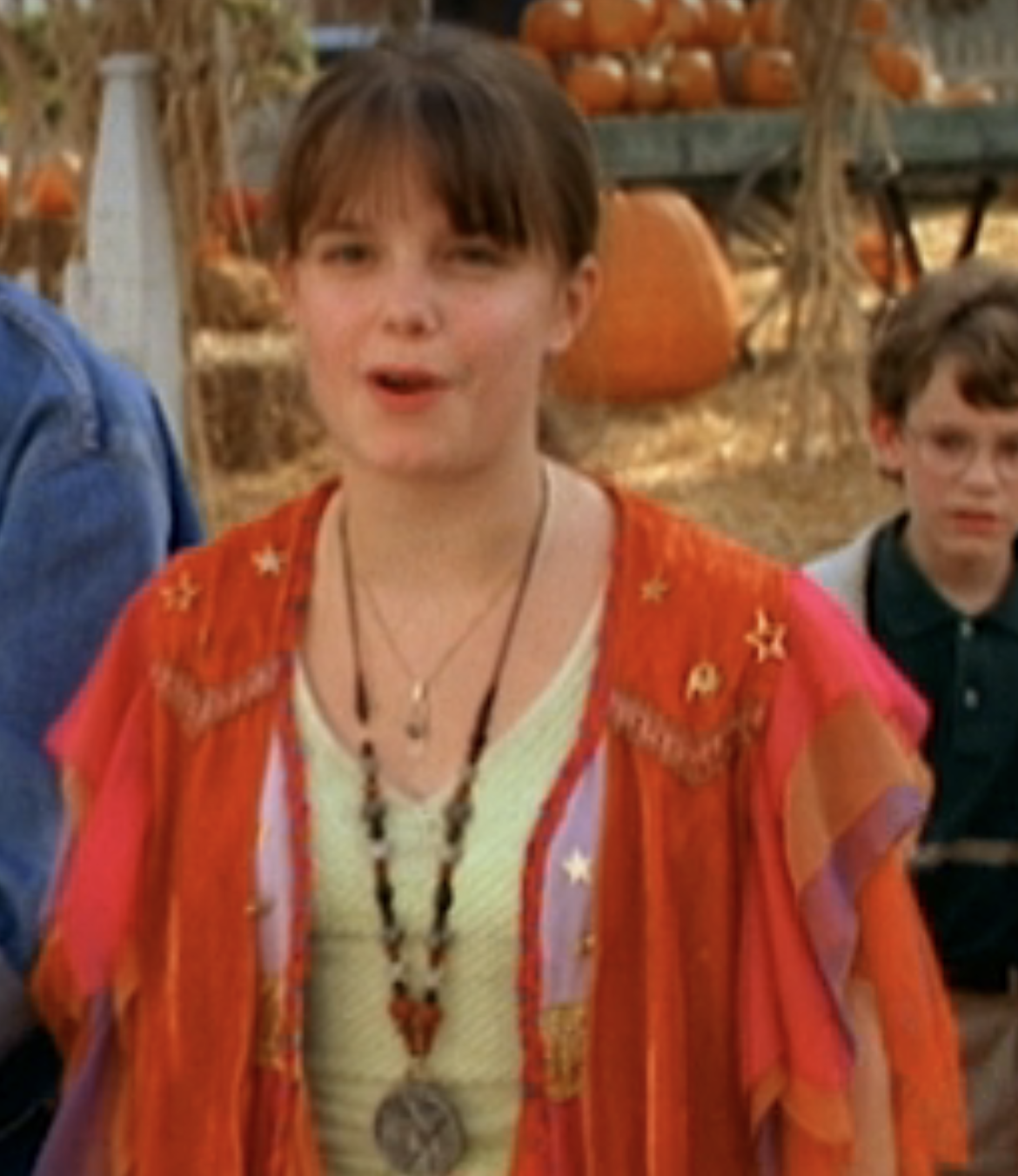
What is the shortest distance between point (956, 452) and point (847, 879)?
1371 mm

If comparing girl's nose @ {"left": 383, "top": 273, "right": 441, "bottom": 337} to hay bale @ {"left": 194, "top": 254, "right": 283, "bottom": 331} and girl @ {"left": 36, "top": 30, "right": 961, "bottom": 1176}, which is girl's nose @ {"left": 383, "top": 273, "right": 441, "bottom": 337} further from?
hay bale @ {"left": 194, "top": 254, "right": 283, "bottom": 331}

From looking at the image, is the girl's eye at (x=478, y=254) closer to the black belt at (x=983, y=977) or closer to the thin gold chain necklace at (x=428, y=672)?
the thin gold chain necklace at (x=428, y=672)

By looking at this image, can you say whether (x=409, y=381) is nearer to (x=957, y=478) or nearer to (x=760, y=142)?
(x=957, y=478)

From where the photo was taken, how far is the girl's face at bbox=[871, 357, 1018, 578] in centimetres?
340

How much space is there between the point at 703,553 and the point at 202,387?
576 cm

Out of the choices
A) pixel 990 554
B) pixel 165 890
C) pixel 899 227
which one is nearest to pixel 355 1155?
pixel 165 890

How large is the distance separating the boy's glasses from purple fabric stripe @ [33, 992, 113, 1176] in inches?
58.8

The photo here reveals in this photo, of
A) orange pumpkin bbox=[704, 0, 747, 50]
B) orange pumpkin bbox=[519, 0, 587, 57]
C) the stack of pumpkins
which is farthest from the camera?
orange pumpkin bbox=[704, 0, 747, 50]

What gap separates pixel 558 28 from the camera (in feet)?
39.5

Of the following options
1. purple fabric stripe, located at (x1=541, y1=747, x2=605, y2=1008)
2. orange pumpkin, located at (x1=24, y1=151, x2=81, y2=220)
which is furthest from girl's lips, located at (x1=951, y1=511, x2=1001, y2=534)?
orange pumpkin, located at (x1=24, y1=151, x2=81, y2=220)

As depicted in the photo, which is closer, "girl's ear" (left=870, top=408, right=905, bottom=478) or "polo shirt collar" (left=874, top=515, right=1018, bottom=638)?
"polo shirt collar" (left=874, top=515, right=1018, bottom=638)

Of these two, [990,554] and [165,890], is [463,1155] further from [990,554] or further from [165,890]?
[990,554]

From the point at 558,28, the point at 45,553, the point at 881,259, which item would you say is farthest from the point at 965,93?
the point at 45,553

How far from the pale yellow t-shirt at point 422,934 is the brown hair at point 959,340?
136cm
